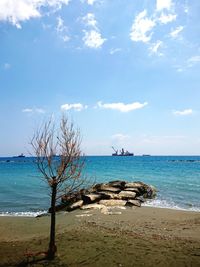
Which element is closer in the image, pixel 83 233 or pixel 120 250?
pixel 120 250

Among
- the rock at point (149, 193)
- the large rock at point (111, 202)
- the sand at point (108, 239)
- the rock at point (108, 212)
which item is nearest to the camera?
the sand at point (108, 239)

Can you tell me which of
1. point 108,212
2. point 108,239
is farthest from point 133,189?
point 108,239

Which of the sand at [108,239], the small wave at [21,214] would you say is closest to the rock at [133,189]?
the sand at [108,239]

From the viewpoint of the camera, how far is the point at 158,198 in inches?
1253

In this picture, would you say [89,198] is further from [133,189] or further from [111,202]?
[133,189]

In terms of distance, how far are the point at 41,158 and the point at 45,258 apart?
3.45 m

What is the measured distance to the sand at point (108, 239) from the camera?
1077 cm

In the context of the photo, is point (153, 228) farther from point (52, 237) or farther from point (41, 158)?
point (41, 158)

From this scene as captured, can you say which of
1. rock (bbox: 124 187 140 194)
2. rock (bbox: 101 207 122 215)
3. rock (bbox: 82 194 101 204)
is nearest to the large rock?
rock (bbox: 82 194 101 204)

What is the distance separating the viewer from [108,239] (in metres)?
13.3

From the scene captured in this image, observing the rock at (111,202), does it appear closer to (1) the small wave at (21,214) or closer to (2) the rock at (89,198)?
(2) the rock at (89,198)

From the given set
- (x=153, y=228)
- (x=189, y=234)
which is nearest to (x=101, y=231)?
(x=153, y=228)

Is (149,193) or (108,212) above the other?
(149,193)

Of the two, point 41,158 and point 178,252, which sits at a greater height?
point 41,158
